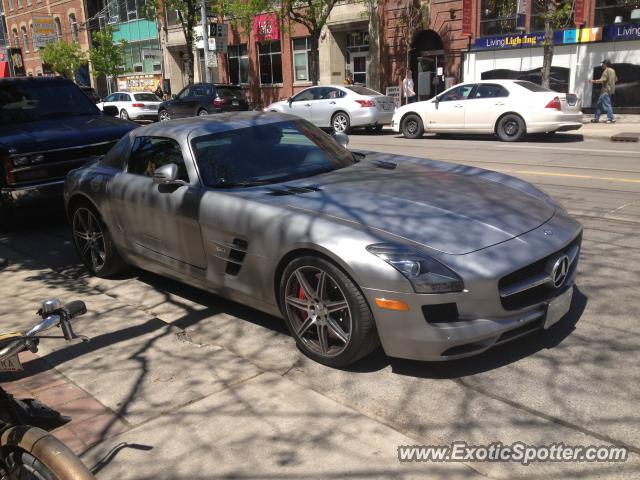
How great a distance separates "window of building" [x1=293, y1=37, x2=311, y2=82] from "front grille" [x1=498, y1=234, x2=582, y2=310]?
95.0ft

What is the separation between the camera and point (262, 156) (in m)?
4.88

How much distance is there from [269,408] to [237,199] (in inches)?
60.0

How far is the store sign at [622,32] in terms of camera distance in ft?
64.5

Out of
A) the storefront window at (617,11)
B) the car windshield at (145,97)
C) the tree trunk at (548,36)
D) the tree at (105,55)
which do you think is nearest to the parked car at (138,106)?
the car windshield at (145,97)

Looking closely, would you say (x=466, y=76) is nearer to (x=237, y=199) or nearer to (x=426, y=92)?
(x=426, y=92)

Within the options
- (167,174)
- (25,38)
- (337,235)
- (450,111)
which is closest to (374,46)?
(450,111)

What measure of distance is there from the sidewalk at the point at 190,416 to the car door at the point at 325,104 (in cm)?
1564

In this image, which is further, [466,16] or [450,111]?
[466,16]

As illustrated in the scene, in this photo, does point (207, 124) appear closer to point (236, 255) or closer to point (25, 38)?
point (236, 255)

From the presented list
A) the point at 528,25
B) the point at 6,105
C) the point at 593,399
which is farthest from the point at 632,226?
the point at 528,25

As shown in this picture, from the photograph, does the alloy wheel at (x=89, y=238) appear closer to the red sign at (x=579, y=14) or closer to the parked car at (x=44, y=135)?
the parked car at (x=44, y=135)

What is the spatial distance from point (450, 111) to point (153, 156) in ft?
42.0

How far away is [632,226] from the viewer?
263 inches

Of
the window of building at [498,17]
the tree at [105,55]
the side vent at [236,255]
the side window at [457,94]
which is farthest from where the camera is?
the tree at [105,55]
